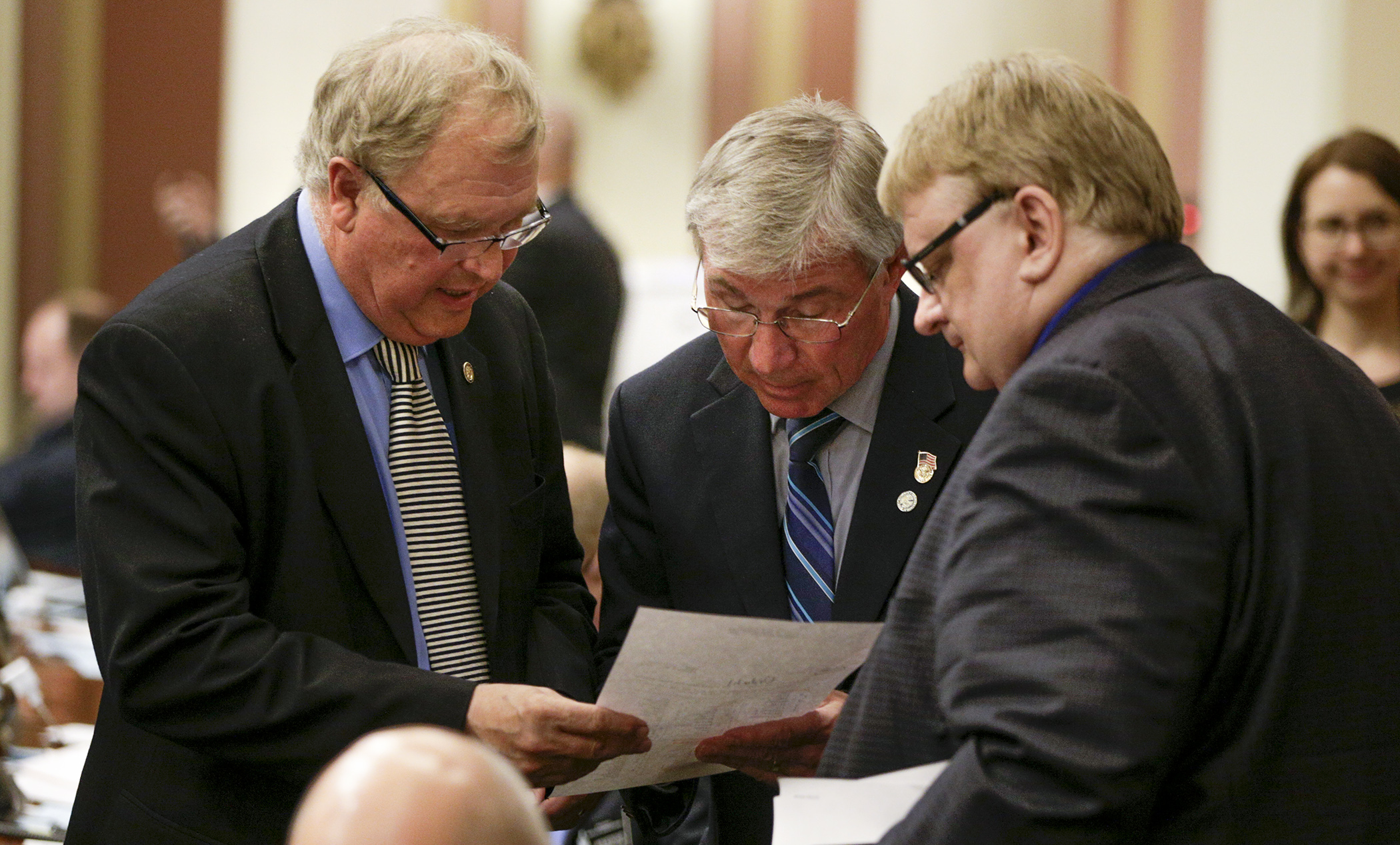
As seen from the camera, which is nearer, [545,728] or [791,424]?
[545,728]

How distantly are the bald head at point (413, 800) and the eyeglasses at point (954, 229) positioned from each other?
0.86m

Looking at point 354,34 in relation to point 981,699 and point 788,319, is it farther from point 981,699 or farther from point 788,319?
point 981,699

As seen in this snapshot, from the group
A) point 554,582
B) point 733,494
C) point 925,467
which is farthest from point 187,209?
point 925,467

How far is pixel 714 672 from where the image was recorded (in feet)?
6.15

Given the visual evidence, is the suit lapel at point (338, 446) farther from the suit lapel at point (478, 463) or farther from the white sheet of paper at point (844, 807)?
the white sheet of paper at point (844, 807)

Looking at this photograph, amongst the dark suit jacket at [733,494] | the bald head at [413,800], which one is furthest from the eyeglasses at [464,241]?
the bald head at [413,800]

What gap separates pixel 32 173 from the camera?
26.9 feet

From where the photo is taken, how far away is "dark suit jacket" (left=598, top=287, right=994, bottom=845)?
2309 mm

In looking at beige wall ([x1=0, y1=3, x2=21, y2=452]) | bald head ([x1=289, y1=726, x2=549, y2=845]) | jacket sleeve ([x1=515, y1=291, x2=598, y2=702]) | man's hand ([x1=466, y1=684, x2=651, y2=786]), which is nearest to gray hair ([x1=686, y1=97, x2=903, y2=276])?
jacket sleeve ([x1=515, y1=291, x2=598, y2=702])

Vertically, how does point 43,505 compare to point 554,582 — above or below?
below

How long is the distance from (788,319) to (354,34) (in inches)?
263

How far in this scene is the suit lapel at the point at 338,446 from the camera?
6.87 feet

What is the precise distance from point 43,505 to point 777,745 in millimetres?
3974

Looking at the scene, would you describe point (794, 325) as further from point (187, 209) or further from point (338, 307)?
point (187, 209)
